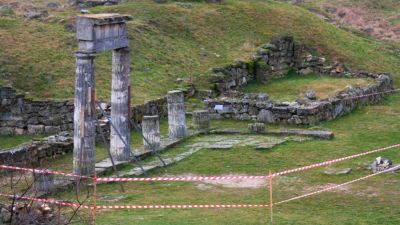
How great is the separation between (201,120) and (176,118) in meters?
1.54

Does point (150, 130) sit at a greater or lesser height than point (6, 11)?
lesser

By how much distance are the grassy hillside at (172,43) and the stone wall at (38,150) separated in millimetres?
5519

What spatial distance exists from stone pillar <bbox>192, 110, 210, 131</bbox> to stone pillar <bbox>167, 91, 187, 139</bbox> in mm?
1174

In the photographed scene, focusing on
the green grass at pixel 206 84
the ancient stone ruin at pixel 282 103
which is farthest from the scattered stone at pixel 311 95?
the green grass at pixel 206 84

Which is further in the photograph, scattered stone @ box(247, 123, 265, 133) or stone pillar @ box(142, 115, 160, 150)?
scattered stone @ box(247, 123, 265, 133)

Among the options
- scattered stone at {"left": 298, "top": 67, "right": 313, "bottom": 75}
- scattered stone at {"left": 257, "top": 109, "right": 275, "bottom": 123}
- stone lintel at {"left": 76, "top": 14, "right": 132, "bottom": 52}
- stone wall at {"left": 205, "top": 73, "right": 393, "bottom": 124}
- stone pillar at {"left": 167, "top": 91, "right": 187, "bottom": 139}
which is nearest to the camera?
stone lintel at {"left": 76, "top": 14, "right": 132, "bottom": 52}

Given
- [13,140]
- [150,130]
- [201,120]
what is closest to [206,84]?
[201,120]

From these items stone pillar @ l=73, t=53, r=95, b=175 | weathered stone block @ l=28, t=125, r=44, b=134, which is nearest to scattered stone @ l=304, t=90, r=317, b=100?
weathered stone block @ l=28, t=125, r=44, b=134

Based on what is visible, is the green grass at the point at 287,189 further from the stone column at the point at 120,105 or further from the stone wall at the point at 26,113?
the stone wall at the point at 26,113

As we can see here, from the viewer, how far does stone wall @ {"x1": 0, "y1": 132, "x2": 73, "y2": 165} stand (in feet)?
86.8

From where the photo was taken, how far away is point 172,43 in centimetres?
4216

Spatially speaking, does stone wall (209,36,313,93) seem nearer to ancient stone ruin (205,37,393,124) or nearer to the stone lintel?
ancient stone ruin (205,37,393,124)

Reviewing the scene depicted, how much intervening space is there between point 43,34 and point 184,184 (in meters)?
16.0

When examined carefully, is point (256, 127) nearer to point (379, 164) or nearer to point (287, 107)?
point (287, 107)
